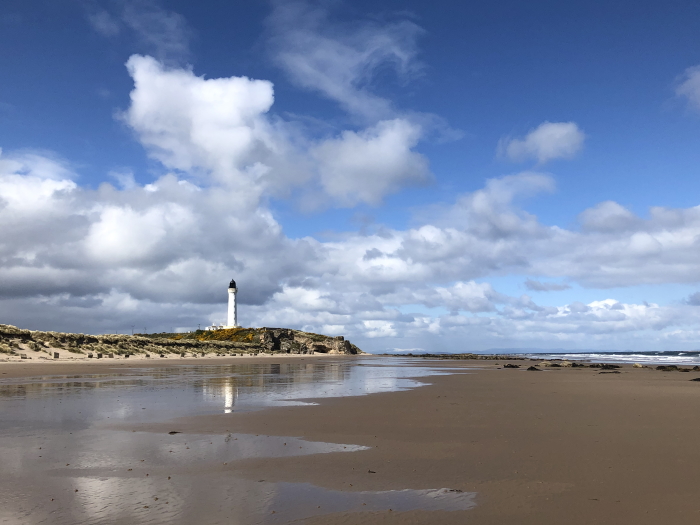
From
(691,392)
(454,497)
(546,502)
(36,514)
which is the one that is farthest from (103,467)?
(691,392)

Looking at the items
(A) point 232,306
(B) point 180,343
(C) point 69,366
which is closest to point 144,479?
(C) point 69,366

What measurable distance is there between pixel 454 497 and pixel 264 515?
7.71 ft

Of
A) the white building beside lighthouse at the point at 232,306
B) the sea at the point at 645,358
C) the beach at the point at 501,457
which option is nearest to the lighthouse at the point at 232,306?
the white building beside lighthouse at the point at 232,306

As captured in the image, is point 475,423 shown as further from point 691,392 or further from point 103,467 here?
point 691,392

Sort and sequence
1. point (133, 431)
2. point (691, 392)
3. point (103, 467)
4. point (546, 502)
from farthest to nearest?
point (691, 392)
point (133, 431)
point (103, 467)
point (546, 502)

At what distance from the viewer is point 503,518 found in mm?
5113

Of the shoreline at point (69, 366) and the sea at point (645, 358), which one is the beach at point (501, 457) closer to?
the shoreline at point (69, 366)

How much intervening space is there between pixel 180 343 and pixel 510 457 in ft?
238

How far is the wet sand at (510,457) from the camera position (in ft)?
17.4

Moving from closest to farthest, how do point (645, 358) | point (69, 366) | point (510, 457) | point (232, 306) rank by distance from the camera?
1. point (510, 457)
2. point (69, 366)
3. point (645, 358)
4. point (232, 306)

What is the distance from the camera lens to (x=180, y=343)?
73.2m

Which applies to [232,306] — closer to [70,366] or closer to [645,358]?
[70,366]

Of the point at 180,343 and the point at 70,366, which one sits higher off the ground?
the point at 70,366

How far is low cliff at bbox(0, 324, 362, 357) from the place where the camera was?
149 feet
